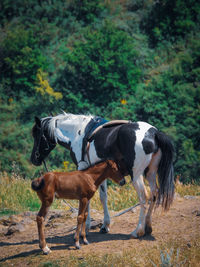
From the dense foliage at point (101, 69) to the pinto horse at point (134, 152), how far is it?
8.44m

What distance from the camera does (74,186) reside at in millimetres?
5480

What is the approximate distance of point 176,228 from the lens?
20.7 ft

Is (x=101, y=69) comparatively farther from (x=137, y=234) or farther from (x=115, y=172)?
(x=115, y=172)

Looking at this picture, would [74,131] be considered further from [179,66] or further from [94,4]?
[94,4]

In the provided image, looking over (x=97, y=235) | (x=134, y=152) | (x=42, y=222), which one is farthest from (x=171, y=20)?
(x=42, y=222)

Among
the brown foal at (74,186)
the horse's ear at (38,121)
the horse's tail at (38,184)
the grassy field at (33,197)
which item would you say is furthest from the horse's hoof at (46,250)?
the grassy field at (33,197)

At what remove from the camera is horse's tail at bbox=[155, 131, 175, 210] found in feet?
19.1

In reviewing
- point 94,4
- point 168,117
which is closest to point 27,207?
point 168,117

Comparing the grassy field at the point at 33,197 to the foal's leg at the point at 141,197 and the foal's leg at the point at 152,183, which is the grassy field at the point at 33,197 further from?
the foal's leg at the point at 141,197

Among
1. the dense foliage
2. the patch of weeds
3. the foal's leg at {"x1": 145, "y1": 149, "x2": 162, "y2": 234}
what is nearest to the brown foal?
the foal's leg at {"x1": 145, "y1": 149, "x2": 162, "y2": 234}

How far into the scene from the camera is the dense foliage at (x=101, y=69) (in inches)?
789

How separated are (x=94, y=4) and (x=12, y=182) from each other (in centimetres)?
2663

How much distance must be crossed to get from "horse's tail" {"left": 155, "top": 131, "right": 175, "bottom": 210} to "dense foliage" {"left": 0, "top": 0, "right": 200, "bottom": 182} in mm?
9575

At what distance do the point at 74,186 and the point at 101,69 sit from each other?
2104cm
